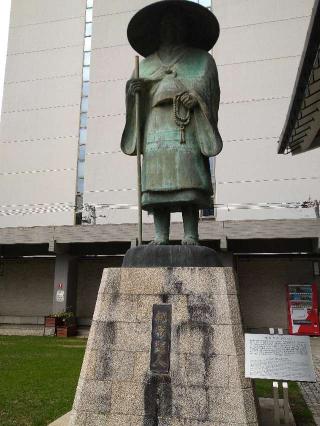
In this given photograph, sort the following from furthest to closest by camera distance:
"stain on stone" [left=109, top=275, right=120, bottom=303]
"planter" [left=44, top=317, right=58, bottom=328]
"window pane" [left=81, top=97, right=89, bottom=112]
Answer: "window pane" [left=81, top=97, right=89, bottom=112], "planter" [left=44, top=317, right=58, bottom=328], "stain on stone" [left=109, top=275, right=120, bottom=303]

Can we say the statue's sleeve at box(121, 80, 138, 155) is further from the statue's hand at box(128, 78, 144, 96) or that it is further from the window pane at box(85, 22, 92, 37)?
the window pane at box(85, 22, 92, 37)

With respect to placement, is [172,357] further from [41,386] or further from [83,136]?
[83,136]

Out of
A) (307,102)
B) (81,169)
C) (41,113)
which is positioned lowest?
(307,102)

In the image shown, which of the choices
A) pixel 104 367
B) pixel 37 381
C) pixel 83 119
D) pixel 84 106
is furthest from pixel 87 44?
pixel 104 367

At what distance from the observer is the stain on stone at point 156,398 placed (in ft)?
11.0

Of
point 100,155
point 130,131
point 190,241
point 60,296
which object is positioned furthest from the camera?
point 100,155

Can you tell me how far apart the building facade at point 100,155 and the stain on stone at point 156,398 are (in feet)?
30.4

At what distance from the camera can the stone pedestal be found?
3.34 m

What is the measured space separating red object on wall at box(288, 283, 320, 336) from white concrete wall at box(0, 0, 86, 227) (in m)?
9.48

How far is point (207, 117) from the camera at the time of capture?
171 inches

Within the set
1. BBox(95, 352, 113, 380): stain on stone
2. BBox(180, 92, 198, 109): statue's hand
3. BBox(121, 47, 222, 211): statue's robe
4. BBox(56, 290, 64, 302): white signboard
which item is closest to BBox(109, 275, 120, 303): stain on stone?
BBox(95, 352, 113, 380): stain on stone

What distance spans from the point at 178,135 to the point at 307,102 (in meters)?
3.07

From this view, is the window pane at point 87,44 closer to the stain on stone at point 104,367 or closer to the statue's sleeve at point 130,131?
the statue's sleeve at point 130,131

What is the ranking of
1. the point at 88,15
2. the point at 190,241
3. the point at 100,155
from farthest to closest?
the point at 88,15 < the point at 100,155 < the point at 190,241
